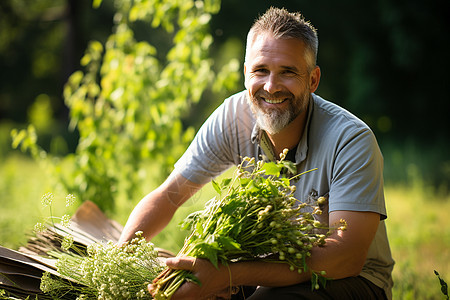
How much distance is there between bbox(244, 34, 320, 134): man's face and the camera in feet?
7.89

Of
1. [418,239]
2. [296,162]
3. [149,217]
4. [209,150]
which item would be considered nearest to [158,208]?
[149,217]

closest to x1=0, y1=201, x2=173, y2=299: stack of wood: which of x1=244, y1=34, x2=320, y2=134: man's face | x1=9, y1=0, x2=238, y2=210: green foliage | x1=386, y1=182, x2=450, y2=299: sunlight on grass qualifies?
x1=244, y1=34, x2=320, y2=134: man's face

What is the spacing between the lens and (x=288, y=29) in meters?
2.41

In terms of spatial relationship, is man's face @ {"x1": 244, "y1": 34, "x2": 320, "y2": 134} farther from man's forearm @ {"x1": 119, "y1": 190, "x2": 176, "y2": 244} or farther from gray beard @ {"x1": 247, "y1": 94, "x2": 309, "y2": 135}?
man's forearm @ {"x1": 119, "y1": 190, "x2": 176, "y2": 244}

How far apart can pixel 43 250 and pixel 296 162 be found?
124cm

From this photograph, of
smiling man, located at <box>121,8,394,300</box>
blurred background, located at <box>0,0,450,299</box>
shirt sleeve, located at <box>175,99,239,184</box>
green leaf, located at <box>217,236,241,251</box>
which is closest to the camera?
green leaf, located at <box>217,236,241,251</box>

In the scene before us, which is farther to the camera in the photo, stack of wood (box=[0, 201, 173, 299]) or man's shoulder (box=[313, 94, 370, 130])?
man's shoulder (box=[313, 94, 370, 130])

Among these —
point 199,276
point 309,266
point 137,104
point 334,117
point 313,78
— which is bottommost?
point 309,266

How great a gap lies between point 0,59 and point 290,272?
19100 mm

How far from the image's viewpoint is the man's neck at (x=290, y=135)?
2525 mm

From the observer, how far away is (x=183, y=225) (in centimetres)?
207

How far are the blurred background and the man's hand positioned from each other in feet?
6.25

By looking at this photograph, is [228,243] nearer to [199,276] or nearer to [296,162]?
[199,276]

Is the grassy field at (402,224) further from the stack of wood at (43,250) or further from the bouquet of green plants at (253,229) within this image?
the bouquet of green plants at (253,229)
